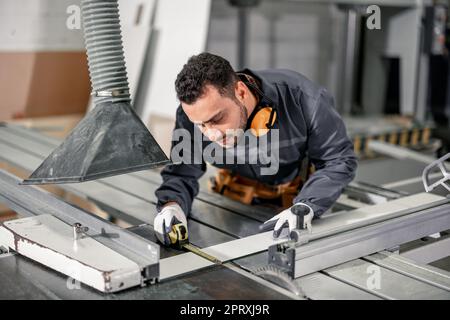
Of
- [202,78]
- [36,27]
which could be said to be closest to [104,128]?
[202,78]

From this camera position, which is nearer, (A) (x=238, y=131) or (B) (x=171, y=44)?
(A) (x=238, y=131)

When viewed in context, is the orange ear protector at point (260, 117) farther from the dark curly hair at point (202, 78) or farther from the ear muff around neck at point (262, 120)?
the dark curly hair at point (202, 78)

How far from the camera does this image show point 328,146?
2152 mm

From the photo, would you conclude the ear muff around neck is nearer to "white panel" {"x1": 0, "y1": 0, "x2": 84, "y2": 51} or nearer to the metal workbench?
the metal workbench

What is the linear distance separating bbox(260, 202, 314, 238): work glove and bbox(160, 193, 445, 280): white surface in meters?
0.04

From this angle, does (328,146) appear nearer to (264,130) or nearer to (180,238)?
(264,130)

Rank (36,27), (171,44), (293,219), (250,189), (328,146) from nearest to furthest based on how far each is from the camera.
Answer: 1. (293,219)
2. (328,146)
3. (250,189)
4. (171,44)
5. (36,27)

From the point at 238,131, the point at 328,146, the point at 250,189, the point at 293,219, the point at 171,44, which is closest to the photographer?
the point at 293,219

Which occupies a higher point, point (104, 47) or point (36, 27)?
point (36, 27)

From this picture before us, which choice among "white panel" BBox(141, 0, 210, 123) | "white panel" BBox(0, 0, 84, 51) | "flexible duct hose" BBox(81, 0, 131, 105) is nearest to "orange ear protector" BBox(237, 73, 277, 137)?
Result: "flexible duct hose" BBox(81, 0, 131, 105)

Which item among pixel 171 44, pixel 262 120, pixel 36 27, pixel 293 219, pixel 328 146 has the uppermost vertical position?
pixel 36 27

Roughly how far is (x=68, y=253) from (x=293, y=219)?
27.7 inches

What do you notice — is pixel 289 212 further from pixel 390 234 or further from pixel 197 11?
pixel 197 11

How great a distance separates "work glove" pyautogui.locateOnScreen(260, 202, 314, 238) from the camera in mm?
1790
